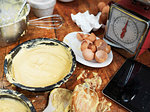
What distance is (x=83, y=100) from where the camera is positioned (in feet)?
1.77

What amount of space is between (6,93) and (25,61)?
0.60 feet

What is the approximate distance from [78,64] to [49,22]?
→ 14.8 inches

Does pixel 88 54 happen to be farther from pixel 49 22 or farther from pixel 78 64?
pixel 49 22

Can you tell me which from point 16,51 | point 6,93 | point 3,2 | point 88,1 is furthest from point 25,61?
point 88,1

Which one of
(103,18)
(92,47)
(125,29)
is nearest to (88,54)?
(92,47)

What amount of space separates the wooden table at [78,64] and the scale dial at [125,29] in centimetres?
10

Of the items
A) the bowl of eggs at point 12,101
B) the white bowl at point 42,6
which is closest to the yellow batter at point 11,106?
the bowl of eggs at point 12,101

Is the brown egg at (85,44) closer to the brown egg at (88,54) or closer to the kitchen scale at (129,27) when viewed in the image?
the brown egg at (88,54)

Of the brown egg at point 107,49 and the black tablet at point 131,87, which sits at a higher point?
the brown egg at point 107,49

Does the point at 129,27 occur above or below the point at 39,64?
above

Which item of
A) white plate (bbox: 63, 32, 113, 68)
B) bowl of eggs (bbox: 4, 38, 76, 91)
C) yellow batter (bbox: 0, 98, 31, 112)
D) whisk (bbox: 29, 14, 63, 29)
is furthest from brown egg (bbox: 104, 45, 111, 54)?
yellow batter (bbox: 0, 98, 31, 112)

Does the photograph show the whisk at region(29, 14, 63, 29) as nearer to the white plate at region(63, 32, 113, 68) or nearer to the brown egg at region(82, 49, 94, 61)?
the white plate at region(63, 32, 113, 68)

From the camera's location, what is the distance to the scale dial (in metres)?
0.71

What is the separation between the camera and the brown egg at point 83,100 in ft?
1.72
